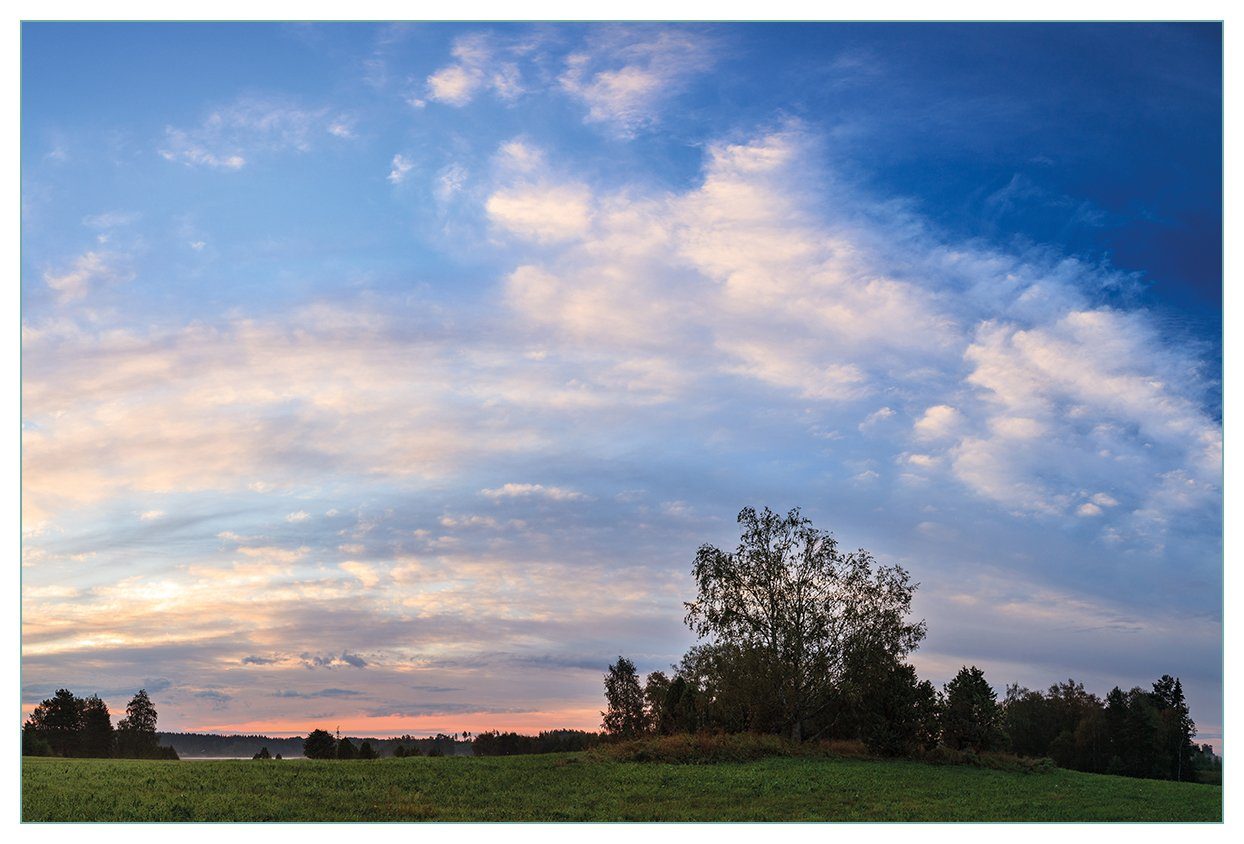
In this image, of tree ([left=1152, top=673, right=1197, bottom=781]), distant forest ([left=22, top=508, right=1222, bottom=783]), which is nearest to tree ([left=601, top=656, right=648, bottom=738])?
distant forest ([left=22, top=508, right=1222, bottom=783])

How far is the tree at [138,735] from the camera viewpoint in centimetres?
2466

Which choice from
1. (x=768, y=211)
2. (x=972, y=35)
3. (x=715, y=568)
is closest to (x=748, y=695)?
(x=715, y=568)

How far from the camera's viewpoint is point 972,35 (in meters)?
21.8

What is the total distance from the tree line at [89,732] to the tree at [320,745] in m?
3.29

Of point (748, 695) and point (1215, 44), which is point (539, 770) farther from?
point (1215, 44)

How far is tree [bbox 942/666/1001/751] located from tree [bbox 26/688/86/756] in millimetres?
26396

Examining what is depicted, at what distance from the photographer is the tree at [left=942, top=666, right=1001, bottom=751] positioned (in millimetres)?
33312

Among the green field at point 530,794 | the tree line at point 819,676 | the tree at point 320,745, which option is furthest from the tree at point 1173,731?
the tree at point 320,745

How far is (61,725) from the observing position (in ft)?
82.6

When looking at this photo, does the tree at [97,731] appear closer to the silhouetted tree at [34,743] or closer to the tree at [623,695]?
the silhouetted tree at [34,743]

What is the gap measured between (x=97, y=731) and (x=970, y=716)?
2720 centimetres

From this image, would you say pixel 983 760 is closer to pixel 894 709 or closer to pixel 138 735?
pixel 894 709

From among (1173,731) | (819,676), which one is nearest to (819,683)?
(819,676)
